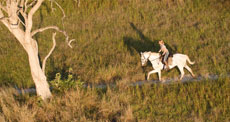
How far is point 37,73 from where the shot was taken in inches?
424

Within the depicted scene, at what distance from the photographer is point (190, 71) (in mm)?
14281

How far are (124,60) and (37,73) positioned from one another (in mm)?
6988

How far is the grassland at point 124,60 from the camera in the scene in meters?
10.0

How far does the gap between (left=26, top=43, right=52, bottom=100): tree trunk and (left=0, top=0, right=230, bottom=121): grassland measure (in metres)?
0.43

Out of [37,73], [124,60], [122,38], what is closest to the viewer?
[37,73]

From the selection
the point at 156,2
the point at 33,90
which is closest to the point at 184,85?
the point at 33,90

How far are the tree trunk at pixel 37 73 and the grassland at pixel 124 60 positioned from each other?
16.8 inches

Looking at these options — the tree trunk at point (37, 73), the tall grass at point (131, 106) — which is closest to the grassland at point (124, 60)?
the tall grass at point (131, 106)

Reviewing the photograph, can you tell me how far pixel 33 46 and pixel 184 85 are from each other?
622cm

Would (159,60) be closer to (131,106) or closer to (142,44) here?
(131,106)

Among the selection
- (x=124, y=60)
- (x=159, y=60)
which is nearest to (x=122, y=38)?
(x=124, y=60)

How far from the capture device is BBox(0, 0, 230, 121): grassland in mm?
10008

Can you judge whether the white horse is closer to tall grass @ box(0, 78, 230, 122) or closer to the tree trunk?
tall grass @ box(0, 78, 230, 122)

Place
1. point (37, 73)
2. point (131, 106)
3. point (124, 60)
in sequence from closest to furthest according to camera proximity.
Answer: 1. point (131, 106)
2. point (37, 73)
3. point (124, 60)
